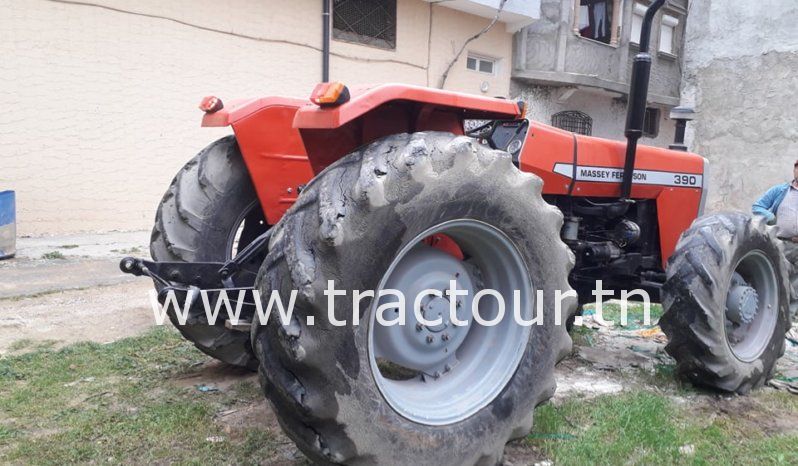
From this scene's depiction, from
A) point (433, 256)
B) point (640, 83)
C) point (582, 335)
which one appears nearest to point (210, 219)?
point (433, 256)

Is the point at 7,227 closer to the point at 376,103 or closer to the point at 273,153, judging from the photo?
the point at 273,153

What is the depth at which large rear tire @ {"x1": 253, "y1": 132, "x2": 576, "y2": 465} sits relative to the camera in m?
1.94

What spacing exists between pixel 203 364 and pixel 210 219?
3.56 feet

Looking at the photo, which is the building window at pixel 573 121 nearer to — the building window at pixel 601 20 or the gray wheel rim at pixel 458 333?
the building window at pixel 601 20

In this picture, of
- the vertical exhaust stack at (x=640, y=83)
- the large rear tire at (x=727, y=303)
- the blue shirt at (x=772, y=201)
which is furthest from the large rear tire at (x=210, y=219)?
the blue shirt at (x=772, y=201)

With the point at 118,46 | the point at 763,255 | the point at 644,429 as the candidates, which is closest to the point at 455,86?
the point at 118,46

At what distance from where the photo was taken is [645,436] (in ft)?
9.52

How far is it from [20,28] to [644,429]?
8.26m

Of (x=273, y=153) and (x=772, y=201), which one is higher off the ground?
(x=273, y=153)

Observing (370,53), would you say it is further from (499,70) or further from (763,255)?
(763,255)

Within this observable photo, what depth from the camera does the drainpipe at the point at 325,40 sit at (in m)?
10.3

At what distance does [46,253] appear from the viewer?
727cm

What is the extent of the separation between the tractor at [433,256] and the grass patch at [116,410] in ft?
1.34

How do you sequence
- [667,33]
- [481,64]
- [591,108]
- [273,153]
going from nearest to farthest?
1. [273,153]
2. [481,64]
3. [591,108]
4. [667,33]
